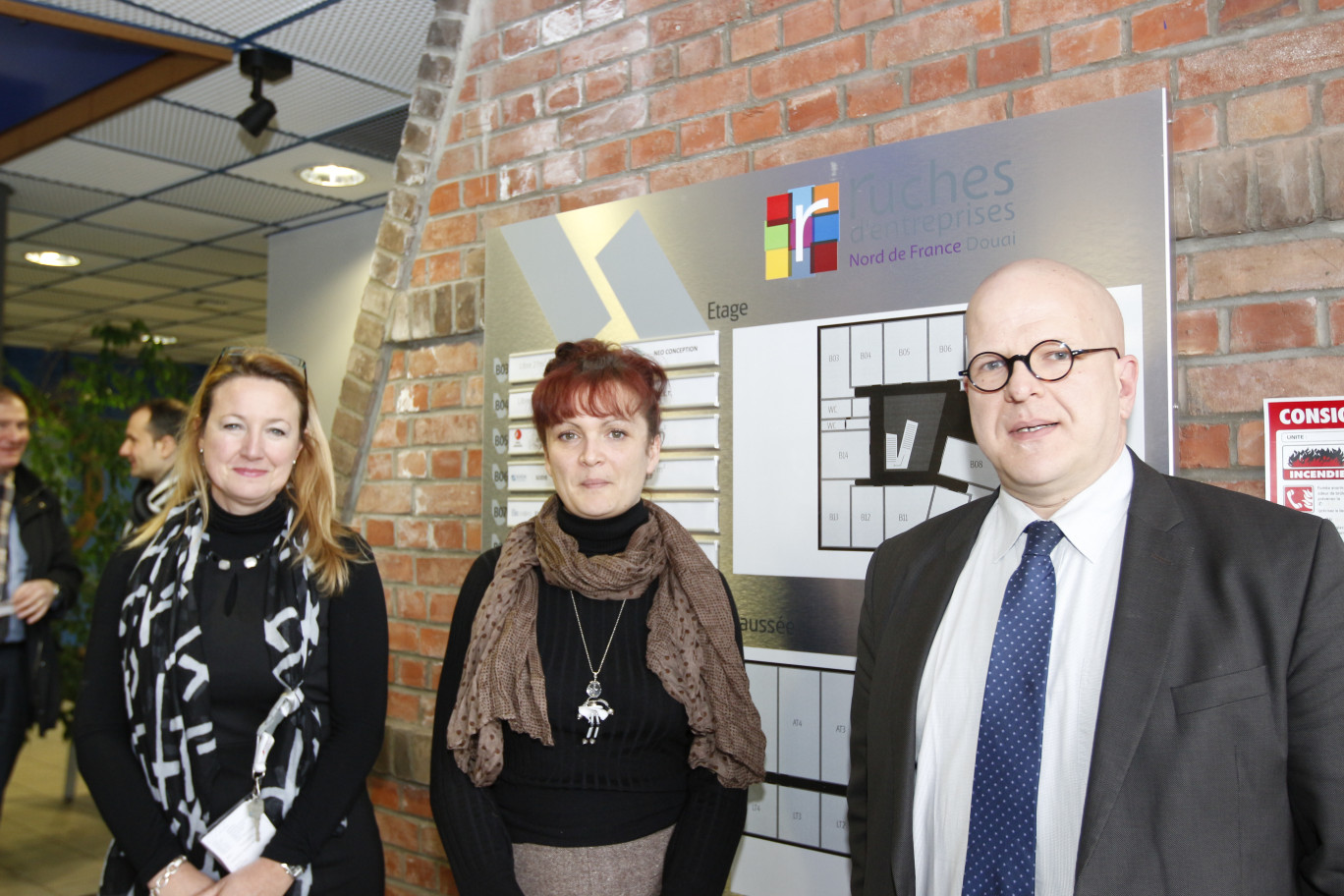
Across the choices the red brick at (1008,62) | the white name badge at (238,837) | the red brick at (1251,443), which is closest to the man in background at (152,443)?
the white name badge at (238,837)

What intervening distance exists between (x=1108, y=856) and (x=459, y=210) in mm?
2058

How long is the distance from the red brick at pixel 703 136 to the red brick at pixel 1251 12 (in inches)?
36.2

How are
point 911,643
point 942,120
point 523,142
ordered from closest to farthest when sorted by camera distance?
point 911,643, point 942,120, point 523,142

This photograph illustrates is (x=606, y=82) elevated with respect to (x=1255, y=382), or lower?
elevated

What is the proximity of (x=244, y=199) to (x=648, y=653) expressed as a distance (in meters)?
4.41

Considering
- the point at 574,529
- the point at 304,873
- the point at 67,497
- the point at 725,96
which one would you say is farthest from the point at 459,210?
the point at 67,497

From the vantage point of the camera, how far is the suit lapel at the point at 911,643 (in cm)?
121

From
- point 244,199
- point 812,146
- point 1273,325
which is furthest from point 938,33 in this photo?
point 244,199

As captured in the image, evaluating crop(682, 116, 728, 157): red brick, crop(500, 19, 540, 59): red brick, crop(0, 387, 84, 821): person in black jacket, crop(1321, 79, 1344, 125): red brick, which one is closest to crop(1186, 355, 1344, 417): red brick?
crop(1321, 79, 1344, 125): red brick

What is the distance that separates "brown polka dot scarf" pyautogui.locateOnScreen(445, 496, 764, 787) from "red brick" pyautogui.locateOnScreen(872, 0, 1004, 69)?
1.00 m

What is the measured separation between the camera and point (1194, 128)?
1.50m

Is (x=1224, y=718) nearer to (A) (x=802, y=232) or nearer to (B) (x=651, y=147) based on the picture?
(A) (x=802, y=232)

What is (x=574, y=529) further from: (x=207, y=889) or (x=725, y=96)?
(x=725, y=96)

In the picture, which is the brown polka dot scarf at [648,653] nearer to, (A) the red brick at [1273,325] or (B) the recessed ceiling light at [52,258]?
(A) the red brick at [1273,325]
